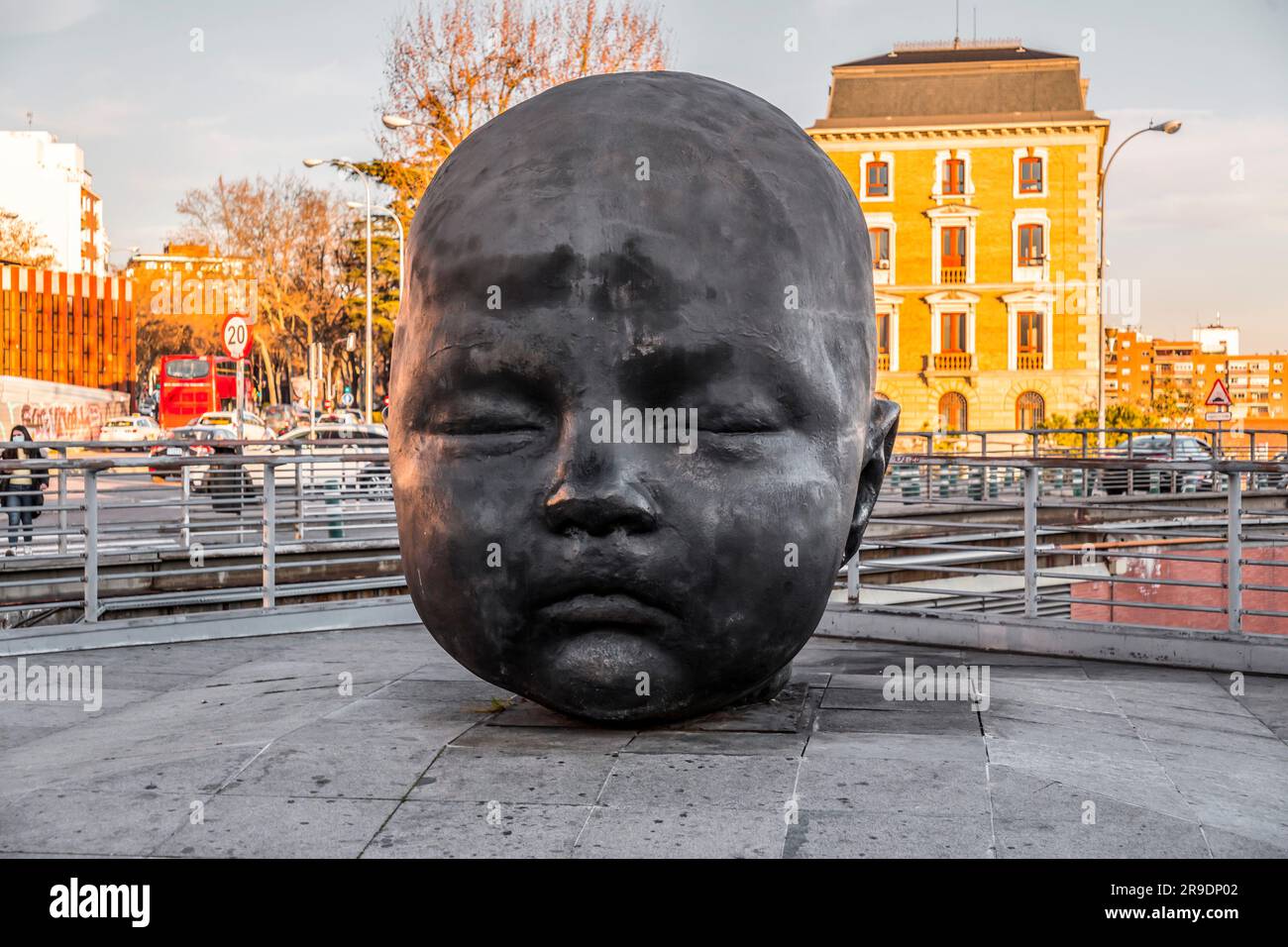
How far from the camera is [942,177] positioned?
60094 millimetres

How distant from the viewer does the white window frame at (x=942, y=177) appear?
59.8m

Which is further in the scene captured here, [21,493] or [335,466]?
[335,466]

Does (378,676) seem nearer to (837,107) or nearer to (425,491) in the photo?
(425,491)

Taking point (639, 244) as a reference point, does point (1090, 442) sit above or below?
below

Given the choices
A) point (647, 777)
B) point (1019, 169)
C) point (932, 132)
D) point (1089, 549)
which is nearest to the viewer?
point (647, 777)

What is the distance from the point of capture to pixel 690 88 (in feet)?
19.1

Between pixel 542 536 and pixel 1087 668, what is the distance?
185 inches

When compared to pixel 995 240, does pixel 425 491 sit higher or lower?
lower

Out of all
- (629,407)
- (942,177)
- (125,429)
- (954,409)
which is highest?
(942,177)

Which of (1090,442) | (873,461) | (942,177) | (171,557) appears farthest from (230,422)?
(873,461)

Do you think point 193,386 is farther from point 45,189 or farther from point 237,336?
point 45,189

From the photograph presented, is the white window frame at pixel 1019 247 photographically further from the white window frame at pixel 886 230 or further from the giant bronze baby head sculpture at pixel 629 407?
the giant bronze baby head sculpture at pixel 629 407

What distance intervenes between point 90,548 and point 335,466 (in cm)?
959

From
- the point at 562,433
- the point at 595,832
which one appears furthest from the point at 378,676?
Answer: the point at 595,832
